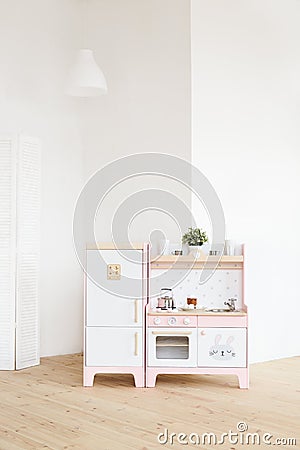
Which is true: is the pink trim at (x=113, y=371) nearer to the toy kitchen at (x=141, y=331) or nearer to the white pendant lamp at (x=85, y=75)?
the toy kitchen at (x=141, y=331)

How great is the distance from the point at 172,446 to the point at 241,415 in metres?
0.71

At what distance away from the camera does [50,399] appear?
4.41 metres

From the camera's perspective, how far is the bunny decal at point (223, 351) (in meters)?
4.81

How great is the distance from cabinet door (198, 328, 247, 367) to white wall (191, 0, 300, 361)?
90cm

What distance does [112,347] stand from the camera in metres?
4.86

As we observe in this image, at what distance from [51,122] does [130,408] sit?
2.89 m

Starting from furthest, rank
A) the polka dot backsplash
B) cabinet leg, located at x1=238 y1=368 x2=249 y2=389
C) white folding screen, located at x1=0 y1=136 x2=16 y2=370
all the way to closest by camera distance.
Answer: white folding screen, located at x1=0 y1=136 x2=16 y2=370, the polka dot backsplash, cabinet leg, located at x1=238 y1=368 x2=249 y2=389

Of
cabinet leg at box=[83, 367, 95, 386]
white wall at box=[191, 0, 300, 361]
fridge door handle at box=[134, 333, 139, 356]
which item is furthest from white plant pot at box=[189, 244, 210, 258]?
cabinet leg at box=[83, 367, 95, 386]

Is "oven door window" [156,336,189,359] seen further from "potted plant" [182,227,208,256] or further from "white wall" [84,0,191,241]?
"white wall" [84,0,191,241]

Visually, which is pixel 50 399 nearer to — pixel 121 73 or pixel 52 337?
pixel 52 337

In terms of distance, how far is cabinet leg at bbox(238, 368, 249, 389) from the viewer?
15.7 feet

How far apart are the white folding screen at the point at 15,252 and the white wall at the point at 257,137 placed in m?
1.33

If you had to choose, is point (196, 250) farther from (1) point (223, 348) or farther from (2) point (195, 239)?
(1) point (223, 348)

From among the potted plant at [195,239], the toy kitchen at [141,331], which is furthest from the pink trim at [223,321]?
the potted plant at [195,239]
